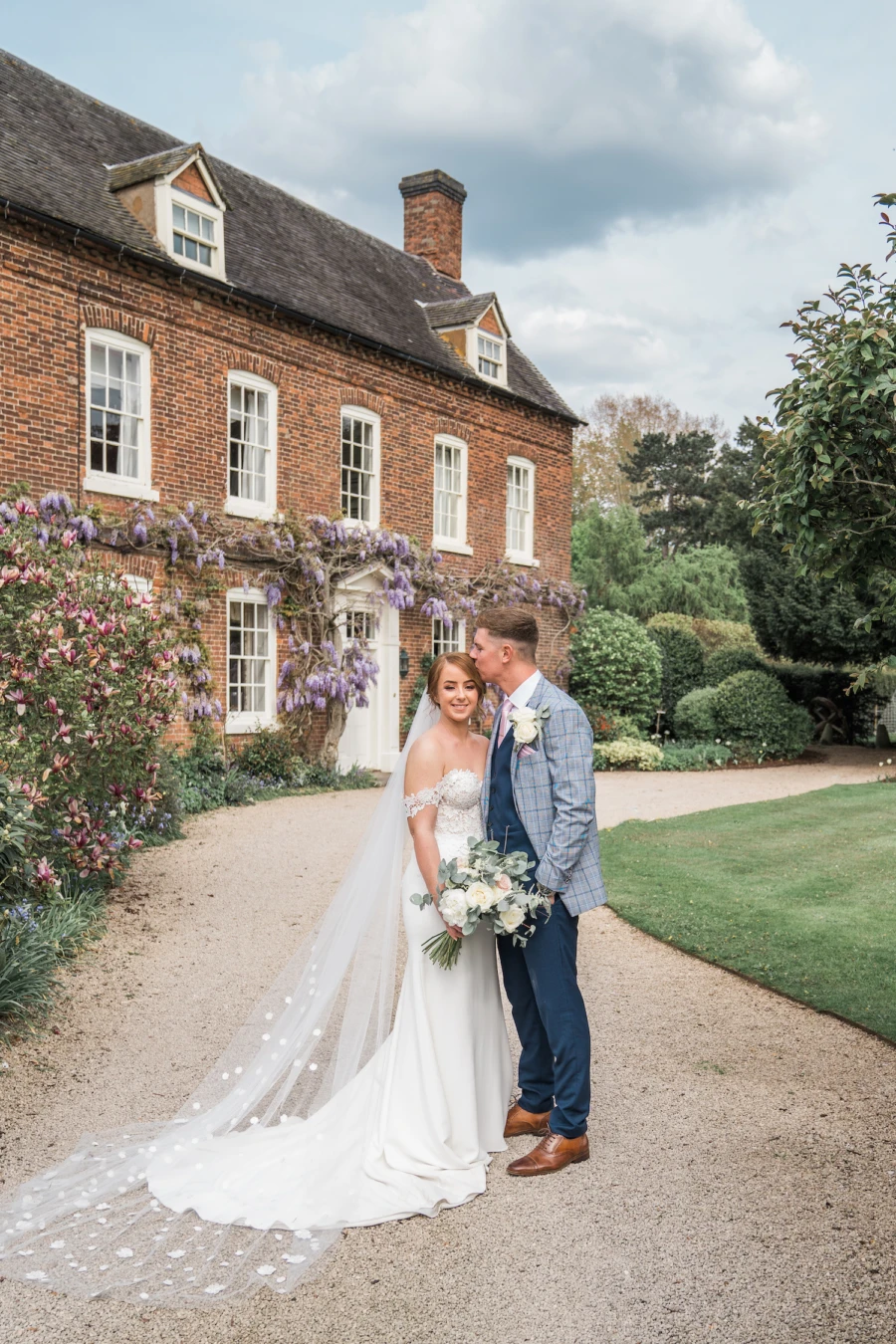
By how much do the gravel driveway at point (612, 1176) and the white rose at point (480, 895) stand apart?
103 cm

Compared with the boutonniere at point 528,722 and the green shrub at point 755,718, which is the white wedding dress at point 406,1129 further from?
the green shrub at point 755,718

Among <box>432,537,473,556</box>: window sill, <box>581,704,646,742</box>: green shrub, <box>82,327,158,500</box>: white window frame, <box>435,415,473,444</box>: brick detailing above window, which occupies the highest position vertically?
<box>435,415,473,444</box>: brick detailing above window

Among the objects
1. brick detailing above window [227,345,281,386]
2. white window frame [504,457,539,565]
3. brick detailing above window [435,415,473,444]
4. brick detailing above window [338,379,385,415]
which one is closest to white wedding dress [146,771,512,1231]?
brick detailing above window [227,345,281,386]

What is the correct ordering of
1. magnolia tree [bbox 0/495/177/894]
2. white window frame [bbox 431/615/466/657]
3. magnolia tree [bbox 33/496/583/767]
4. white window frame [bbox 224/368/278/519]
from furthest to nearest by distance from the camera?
white window frame [bbox 431/615/466/657] → white window frame [bbox 224/368/278/519] → magnolia tree [bbox 33/496/583/767] → magnolia tree [bbox 0/495/177/894]

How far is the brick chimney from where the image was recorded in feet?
72.6

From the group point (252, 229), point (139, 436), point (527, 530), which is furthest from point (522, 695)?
point (527, 530)

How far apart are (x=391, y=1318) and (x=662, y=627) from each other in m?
20.5

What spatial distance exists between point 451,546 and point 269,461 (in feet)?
13.9

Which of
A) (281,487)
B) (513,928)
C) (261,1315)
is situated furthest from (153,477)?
(261,1315)

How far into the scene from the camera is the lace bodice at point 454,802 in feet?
14.1

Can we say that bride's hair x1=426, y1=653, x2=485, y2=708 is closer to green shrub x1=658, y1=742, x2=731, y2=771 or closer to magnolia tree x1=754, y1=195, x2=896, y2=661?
magnolia tree x1=754, y1=195, x2=896, y2=661

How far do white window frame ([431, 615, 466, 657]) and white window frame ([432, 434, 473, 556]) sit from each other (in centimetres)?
125

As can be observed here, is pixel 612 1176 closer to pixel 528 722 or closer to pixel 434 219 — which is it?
pixel 528 722

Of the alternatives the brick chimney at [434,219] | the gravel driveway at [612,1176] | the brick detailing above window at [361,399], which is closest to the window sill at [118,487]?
the brick detailing above window at [361,399]
